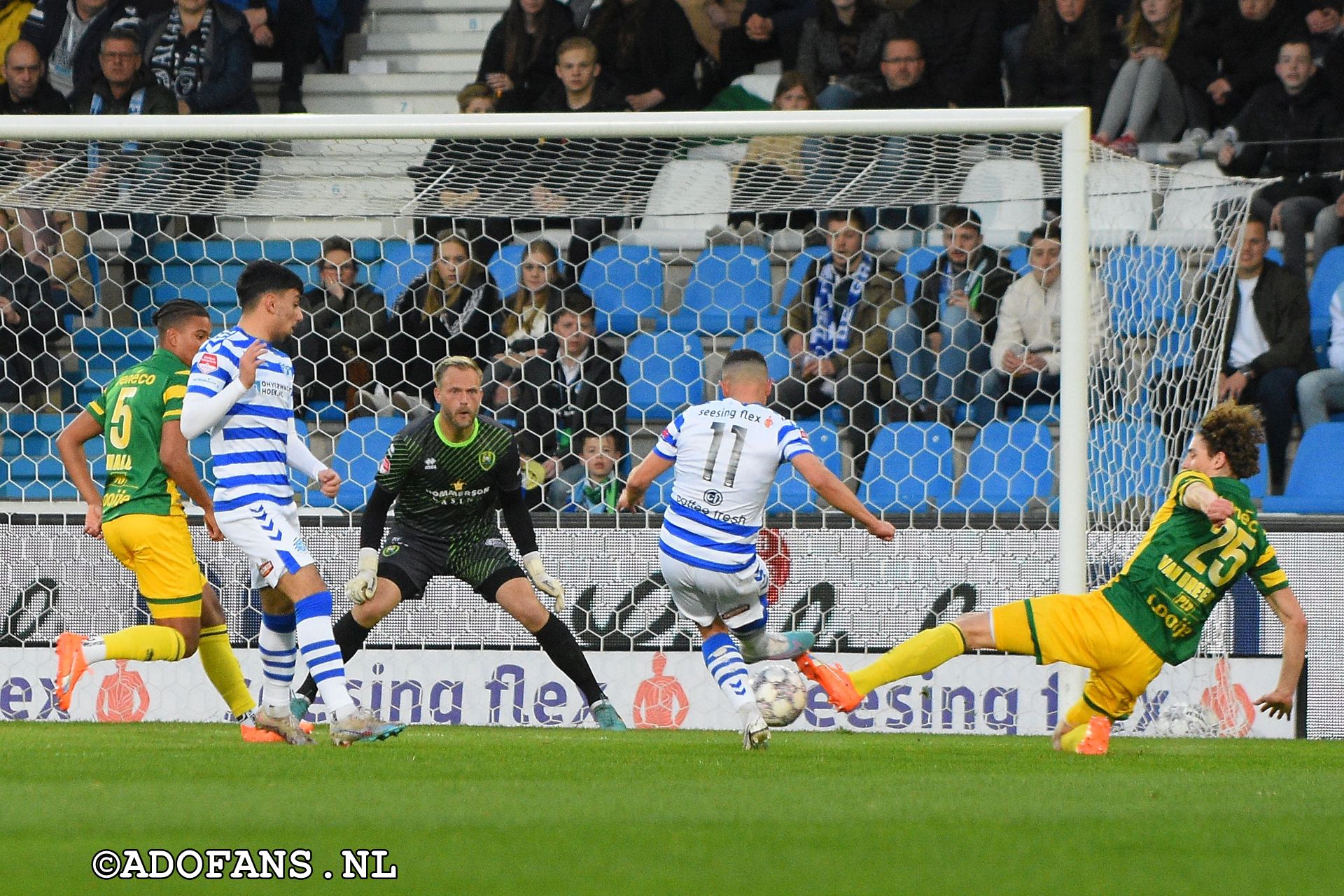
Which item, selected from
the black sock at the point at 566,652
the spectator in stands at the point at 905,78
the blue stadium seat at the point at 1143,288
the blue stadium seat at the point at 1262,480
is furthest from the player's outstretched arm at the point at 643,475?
the spectator in stands at the point at 905,78

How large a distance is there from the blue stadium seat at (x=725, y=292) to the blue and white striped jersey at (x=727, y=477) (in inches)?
115

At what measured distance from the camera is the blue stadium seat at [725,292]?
983 centimetres

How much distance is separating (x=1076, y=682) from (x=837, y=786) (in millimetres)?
2889

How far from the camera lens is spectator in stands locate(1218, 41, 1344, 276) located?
11180 millimetres

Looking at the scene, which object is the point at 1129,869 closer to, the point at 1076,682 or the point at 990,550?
the point at 1076,682

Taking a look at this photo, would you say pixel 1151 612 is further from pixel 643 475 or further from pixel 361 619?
pixel 361 619

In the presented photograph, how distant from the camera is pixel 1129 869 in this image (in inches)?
143

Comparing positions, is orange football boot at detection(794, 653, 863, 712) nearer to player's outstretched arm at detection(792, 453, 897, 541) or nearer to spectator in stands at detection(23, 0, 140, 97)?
player's outstretched arm at detection(792, 453, 897, 541)

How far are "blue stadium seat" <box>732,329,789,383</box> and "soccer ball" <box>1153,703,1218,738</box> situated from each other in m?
2.84

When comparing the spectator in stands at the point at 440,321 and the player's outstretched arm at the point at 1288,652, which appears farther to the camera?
the spectator in stands at the point at 440,321

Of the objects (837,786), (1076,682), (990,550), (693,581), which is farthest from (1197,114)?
(837,786)

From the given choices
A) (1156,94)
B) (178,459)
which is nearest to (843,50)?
(1156,94)

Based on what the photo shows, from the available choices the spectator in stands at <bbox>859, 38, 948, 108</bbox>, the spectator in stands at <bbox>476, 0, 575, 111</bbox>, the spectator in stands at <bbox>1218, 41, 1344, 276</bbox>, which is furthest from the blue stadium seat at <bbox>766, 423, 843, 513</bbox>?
the spectator in stands at <bbox>476, 0, 575, 111</bbox>

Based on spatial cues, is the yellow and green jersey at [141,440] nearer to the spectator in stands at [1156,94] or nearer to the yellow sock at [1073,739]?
the yellow sock at [1073,739]
